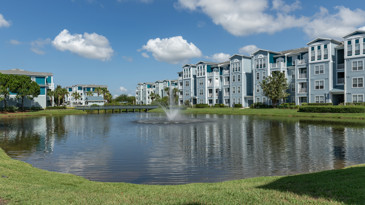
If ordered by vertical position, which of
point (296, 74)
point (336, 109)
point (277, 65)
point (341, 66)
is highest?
point (277, 65)

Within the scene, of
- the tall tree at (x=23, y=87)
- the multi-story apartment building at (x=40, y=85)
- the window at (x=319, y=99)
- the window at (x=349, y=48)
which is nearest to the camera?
the window at (x=349, y=48)

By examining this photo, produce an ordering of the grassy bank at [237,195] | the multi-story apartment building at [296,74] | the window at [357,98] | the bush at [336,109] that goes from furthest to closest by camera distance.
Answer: the multi-story apartment building at [296,74] → the window at [357,98] → the bush at [336,109] → the grassy bank at [237,195]

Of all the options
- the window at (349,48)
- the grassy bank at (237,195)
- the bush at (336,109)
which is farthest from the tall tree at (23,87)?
the window at (349,48)

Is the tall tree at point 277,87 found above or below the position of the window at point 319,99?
above

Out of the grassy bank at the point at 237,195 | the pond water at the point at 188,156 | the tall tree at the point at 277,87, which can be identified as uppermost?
the tall tree at the point at 277,87

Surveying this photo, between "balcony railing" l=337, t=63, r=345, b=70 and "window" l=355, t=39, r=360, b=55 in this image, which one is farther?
"balcony railing" l=337, t=63, r=345, b=70

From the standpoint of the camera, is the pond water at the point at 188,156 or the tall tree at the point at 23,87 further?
the tall tree at the point at 23,87

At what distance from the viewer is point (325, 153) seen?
55.8 ft

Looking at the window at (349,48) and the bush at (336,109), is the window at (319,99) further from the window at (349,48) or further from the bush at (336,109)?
the window at (349,48)

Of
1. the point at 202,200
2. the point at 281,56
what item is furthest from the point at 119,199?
the point at 281,56

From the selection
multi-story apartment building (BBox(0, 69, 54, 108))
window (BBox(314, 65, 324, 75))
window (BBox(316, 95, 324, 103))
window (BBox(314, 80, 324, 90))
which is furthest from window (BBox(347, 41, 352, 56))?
multi-story apartment building (BBox(0, 69, 54, 108))

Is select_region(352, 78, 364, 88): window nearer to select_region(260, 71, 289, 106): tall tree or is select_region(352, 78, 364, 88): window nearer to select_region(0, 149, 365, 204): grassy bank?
select_region(260, 71, 289, 106): tall tree

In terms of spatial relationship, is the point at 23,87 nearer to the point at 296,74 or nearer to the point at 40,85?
the point at 40,85

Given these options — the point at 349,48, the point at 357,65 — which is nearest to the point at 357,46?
the point at 349,48
